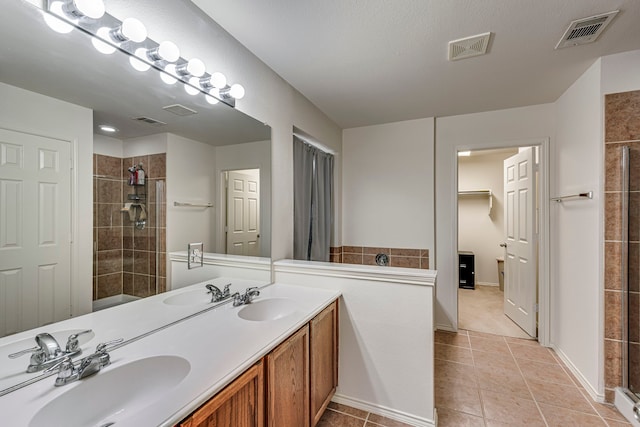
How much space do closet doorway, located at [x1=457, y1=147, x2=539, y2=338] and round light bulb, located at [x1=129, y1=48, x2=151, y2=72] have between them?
336 centimetres

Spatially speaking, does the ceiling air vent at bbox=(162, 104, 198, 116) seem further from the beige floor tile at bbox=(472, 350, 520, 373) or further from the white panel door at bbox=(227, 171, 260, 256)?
the beige floor tile at bbox=(472, 350, 520, 373)

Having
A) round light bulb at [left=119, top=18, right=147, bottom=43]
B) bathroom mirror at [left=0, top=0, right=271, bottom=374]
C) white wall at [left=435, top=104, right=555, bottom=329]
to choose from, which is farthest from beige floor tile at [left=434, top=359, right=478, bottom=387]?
round light bulb at [left=119, top=18, right=147, bottom=43]

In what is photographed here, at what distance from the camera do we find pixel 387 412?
178cm

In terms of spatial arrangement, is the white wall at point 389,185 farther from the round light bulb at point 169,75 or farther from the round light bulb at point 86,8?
the round light bulb at point 86,8

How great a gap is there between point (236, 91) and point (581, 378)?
322 centimetres

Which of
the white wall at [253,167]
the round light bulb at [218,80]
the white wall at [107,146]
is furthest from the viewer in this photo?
the white wall at [253,167]

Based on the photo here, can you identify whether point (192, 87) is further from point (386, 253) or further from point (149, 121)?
point (386, 253)

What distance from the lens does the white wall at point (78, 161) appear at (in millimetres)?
913

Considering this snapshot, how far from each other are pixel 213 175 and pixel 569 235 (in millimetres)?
2855

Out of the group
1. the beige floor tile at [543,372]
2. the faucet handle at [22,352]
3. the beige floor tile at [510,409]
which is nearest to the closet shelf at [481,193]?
the beige floor tile at [543,372]

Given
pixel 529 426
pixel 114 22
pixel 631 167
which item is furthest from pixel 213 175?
pixel 631 167

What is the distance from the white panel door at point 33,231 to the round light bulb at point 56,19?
39cm

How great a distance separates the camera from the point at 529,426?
1.71m

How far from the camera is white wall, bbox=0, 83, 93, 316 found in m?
0.91
